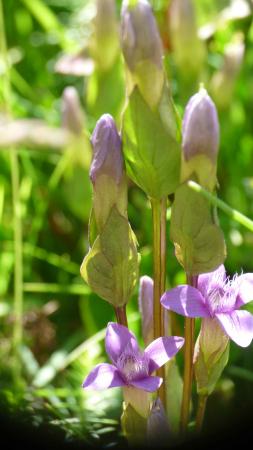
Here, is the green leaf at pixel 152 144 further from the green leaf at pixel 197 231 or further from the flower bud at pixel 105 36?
the flower bud at pixel 105 36

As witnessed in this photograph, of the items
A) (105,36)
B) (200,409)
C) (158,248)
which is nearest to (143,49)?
(158,248)

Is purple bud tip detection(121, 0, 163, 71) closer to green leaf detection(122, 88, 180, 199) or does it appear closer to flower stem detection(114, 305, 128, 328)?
green leaf detection(122, 88, 180, 199)

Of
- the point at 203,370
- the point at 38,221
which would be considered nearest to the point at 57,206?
the point at 38,221

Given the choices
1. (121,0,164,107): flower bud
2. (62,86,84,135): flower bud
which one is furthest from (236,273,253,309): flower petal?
(62,86,84,135): flower bud

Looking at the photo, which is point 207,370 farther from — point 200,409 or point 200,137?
point 200,137

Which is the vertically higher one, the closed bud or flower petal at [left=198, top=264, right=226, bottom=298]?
the closed bud

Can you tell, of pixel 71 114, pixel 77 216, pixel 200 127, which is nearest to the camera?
pixel 200 127
